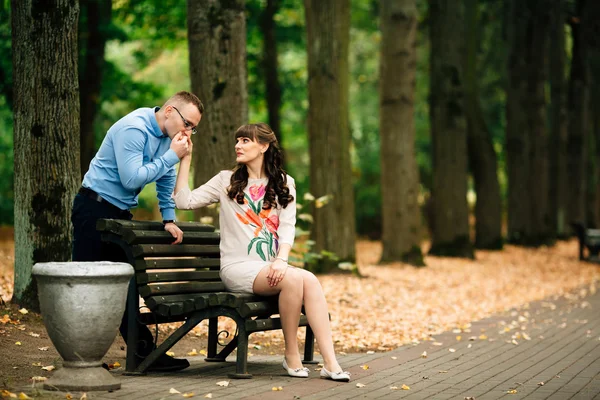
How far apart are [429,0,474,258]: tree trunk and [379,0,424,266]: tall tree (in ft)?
8.04

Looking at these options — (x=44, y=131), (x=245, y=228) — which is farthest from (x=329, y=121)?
(x=245, y=228)

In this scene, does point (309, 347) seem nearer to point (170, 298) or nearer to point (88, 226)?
point (170, 298)

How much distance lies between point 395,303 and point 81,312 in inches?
293

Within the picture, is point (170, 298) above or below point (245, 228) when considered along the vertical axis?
below

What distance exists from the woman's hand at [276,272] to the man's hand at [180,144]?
1032 mm

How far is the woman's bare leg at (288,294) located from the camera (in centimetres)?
645

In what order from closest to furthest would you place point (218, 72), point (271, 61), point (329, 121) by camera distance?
point (218, 72)
point (329, 121)
point (271, 61)

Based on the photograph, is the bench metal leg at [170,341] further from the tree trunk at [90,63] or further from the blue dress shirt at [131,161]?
the tree trunk at [90,63]

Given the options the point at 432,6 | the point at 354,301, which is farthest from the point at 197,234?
the point at 432,6

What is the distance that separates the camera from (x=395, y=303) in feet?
41.0

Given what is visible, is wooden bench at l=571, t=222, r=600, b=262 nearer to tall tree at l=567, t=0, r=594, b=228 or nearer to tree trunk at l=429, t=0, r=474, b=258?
tree trunk at l=429, t=0, r=474, b=258

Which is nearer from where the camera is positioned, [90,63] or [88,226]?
[88,226]

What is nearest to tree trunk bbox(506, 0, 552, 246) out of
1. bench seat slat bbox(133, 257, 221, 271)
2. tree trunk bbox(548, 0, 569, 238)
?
tree trunk bbox(548, 0, 569, 238)

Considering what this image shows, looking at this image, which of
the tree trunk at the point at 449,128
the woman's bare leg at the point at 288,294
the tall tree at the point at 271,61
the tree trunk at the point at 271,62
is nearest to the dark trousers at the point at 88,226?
the woman's bare leg at the point at 288,294
